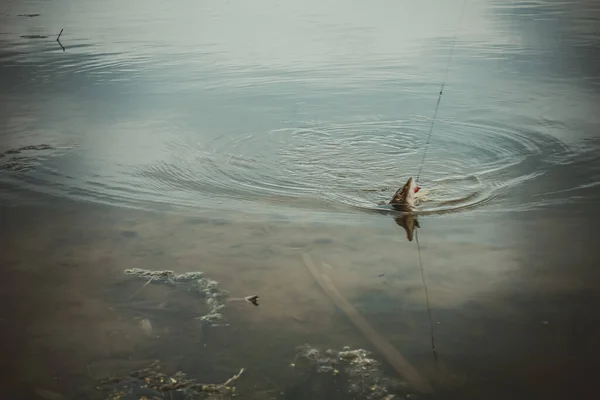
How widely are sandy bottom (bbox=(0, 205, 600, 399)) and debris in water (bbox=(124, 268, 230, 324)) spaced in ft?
0.21

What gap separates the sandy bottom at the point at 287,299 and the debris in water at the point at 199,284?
64 millimetres

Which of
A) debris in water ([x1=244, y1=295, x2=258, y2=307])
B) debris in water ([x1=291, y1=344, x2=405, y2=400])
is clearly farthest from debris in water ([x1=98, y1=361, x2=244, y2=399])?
debris in water ([x1=244, y1=295, x2=258, y2=307])

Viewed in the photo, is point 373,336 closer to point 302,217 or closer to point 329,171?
point 302,217

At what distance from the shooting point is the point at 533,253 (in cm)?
460

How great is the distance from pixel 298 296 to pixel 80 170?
10.2 ft

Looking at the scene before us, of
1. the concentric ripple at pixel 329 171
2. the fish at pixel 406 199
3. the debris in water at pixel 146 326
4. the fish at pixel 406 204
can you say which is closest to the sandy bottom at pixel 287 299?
the debris in water at pixel 146 326

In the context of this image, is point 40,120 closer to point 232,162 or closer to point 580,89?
point 232,162

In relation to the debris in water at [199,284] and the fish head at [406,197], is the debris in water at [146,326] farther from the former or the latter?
the fish head at [406,197]

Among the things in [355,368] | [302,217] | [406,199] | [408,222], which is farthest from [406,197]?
[355,368]

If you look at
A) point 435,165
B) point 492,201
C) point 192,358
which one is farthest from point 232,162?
point 192,358

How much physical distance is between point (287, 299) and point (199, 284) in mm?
576

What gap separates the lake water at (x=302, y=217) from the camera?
3.54 metres

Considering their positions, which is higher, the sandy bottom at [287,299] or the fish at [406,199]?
the fish at [406,199]

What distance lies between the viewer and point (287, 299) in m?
4.05
